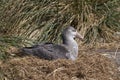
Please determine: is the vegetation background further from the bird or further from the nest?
the nest

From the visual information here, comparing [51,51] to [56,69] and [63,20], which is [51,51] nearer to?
[56,69]

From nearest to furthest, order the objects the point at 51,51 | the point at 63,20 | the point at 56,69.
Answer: the point at 56,69 < the point at 51,51 < the point at 63,20

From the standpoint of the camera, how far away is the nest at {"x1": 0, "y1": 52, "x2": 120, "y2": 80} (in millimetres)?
7094

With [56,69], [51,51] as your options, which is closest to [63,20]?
[51,51]

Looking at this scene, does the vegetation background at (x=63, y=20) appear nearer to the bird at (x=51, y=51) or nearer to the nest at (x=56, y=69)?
the bird at (x=51, y=51)

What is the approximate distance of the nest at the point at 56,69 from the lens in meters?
7.09

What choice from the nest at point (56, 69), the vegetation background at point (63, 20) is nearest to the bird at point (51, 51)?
the nest at point (56, 69)

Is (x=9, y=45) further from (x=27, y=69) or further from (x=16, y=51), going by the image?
(x=27, y=69)

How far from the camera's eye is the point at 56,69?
7.33 meters

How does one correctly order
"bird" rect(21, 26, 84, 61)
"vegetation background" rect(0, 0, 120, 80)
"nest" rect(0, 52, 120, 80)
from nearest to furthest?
"nest" rect(0, 52, 120, 80) → "bird" rect(21, 26, 84, 61) → "vegetation background" rect(0, 0, 120, 80)

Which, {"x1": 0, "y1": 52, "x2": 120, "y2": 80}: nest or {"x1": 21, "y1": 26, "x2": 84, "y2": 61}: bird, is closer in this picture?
{"x1": 0, "y1": 52, "x2": 120, "y2": 80}: nest

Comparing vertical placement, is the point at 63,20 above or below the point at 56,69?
above

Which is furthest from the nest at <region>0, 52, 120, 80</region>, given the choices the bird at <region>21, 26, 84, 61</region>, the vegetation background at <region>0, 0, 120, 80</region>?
the vegetation background at <region>0, 0, 120, 80</region>

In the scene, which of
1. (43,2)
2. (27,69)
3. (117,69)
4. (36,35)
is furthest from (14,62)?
(43,2)
